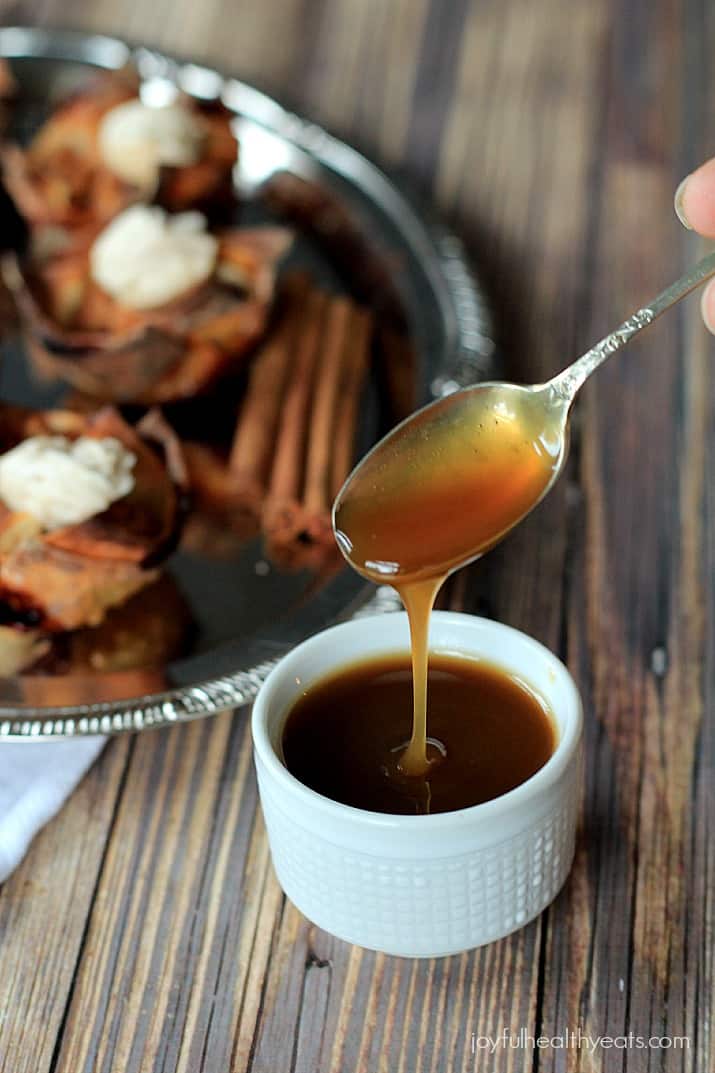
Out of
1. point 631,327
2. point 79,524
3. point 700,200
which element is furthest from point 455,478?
point 79,524

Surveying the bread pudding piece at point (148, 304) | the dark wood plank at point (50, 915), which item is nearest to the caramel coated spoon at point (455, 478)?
the dark wood plank at point (50, 915)

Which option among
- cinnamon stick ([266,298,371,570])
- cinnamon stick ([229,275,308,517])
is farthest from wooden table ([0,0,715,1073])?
cinnamon stick ([229,275,308,517])

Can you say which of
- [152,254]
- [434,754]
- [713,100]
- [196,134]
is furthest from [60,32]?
[434,754]

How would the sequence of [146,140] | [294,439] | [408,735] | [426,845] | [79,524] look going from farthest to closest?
[146,140], [294,439], [79,524], [408,735], [426,845]

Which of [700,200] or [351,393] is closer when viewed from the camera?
[700,200]

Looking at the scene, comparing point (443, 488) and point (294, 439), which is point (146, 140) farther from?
point (443, 488)

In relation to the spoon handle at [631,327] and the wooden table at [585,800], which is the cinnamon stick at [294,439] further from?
the spoon handle at [631,327]

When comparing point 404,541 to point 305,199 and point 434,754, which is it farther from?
point 305,199
